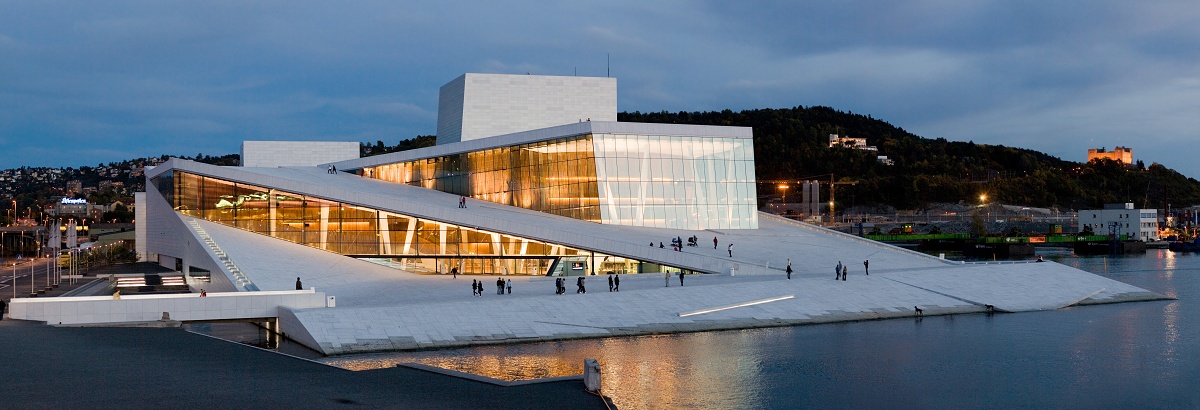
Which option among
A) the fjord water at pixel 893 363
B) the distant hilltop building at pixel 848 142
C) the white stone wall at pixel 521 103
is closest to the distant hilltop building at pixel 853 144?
the distant hilltop building at pixel 848 142

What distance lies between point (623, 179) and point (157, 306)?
23552 millimetres

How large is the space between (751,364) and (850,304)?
1184 cm

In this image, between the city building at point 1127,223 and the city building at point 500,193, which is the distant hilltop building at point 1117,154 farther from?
the city building at point 500,193

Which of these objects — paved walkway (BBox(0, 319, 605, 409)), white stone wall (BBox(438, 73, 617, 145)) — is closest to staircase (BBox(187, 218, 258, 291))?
paved walkway (BBox(0, 319, 605, 409))

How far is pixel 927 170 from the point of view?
517ft

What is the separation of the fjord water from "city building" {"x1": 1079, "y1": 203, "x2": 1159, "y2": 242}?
85339 mm

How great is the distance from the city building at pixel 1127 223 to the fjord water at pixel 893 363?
85.3m

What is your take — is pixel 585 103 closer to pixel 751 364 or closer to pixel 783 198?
pixel 751 364

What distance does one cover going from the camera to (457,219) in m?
42.9

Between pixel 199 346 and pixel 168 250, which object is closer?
pixel 199 346

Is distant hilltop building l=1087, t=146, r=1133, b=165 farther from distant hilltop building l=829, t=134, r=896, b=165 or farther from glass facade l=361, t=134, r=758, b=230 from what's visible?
glass facade l=361, t=134, r=758, b=230

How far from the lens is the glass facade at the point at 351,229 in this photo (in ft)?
143

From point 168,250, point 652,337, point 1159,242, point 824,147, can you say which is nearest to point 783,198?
point 824,147

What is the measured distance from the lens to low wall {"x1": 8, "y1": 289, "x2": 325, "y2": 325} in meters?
28.4
